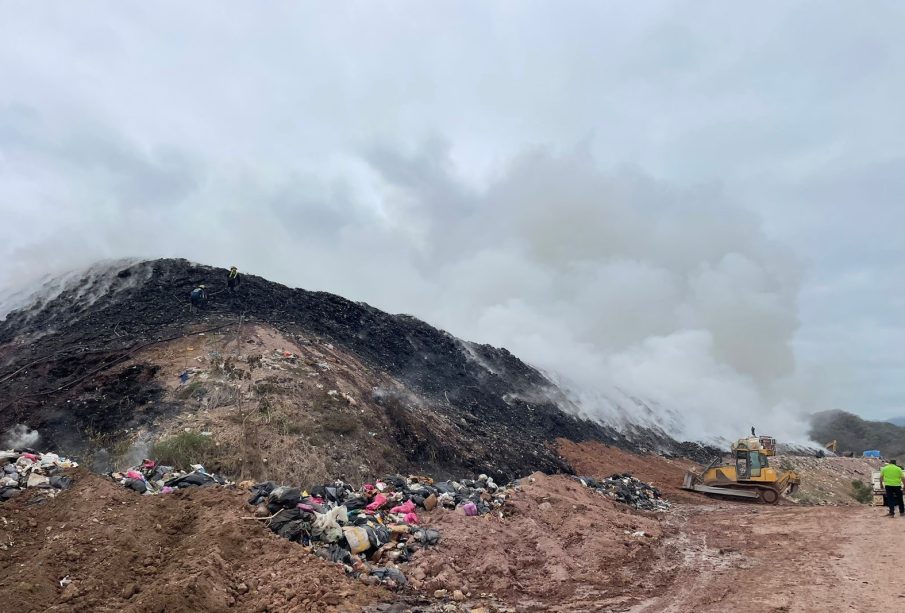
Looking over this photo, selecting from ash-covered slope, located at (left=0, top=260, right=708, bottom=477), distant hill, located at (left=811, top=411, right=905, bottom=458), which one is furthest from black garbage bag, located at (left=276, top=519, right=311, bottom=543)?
distant hill, located at (left=811, top=411, right=905, bottom=458)

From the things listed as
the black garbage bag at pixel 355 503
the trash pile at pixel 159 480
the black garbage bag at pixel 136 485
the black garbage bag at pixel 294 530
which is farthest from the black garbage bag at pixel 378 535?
the black garbage bag at pixel 136 485

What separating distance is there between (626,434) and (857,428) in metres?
52.1

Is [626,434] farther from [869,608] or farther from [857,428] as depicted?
[857,428]

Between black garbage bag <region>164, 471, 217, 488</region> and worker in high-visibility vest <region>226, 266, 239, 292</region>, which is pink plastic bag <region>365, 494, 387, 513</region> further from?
worker in high-visibility vest <region>226, 266, 239, 292</region>

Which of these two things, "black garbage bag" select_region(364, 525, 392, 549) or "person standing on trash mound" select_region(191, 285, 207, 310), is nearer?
"black garbage bag" select_region(364, 525, 392, 549)

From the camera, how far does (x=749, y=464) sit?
690 inches

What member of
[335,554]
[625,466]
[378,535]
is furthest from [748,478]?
[335,554]

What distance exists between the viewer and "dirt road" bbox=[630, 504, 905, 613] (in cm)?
625

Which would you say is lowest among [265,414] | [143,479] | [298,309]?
[143,479]

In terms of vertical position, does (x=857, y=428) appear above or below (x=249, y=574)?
above

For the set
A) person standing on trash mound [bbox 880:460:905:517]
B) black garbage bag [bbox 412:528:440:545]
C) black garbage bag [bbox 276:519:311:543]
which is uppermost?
person standing on trash mound [bbox 880:460:905:517]

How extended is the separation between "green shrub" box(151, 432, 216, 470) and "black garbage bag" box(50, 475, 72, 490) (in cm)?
298

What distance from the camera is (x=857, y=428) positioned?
6562 cm

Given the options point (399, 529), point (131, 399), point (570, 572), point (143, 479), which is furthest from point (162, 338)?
point (570, 572)
